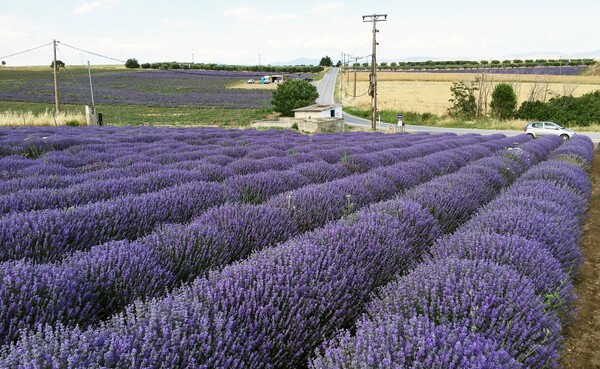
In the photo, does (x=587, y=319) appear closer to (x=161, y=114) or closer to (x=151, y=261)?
(x=151, y=261)

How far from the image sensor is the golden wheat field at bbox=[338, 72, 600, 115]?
135ft

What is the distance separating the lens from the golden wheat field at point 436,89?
4106 centimetres

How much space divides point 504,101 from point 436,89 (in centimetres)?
2314

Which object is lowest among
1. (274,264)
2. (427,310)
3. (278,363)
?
(278,363)

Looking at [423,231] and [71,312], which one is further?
[423,231]

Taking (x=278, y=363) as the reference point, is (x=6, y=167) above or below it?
above

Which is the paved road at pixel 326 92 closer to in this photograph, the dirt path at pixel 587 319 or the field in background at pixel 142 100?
the field in background at pixel 142 100

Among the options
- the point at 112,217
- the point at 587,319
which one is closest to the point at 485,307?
the point at 587,319

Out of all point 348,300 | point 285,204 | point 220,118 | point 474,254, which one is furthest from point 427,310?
point 220,118

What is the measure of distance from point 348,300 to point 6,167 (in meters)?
5.83

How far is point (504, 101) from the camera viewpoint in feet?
109

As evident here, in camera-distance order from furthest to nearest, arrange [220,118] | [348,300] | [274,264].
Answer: [220,118]
[348,300]
[274,264]

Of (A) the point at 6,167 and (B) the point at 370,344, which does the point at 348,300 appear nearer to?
(B) the point at 370,344

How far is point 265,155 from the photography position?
812cm
